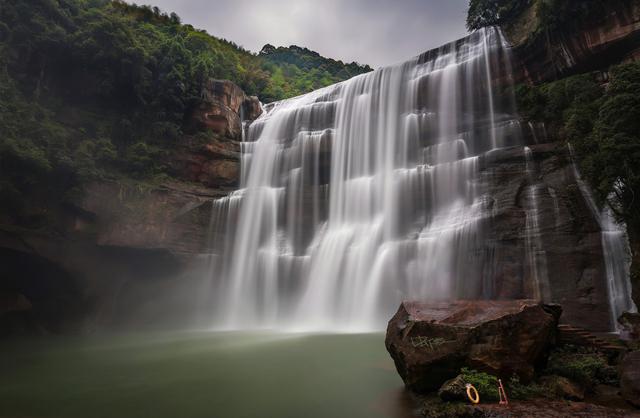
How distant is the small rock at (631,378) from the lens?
20.1ft

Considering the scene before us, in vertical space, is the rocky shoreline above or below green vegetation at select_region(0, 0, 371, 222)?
below

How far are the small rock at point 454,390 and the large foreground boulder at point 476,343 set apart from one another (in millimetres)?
422

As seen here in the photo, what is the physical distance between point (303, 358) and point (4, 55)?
19.3 metres

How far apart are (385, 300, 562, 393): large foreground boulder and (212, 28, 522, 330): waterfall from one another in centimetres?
701

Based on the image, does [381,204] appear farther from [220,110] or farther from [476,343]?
[476,343]

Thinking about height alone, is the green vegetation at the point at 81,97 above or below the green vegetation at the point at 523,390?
above

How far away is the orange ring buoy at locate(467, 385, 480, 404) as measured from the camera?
6062mm

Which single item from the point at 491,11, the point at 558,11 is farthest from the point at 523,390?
the point at 491,11

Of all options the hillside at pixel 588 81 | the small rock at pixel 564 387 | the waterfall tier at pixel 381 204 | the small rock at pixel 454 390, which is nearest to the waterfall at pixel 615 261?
the hillside at pixel 588 81

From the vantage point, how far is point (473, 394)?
6.21 m

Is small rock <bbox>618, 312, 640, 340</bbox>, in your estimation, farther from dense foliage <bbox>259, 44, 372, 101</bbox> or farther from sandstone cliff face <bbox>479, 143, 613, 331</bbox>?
dense foliage <bbox>259, 44, 372, 101</bbox>

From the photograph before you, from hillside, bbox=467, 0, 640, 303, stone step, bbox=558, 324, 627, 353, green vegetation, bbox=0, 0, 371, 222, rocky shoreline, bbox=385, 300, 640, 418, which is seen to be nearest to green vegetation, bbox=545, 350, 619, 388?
rocky shoreline, bbox=385, 300, 640, 418

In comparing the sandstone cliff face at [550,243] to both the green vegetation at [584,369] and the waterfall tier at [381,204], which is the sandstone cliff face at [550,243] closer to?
the waterfall tier at [381,204]

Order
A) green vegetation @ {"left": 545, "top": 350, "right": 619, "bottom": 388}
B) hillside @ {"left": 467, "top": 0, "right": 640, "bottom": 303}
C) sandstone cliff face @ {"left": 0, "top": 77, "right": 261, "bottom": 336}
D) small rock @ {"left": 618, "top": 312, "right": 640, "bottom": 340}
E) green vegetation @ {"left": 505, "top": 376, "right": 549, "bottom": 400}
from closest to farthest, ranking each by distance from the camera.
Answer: green vegetation @ {"left": 505, "top": 376, "right": 549, "bottom": 400}
green vegetation @ {"left": 545, "top": 350, "right": 619, "bottom": 388}
small rock @ {"left": 618, "top": 312, "right": 640, "bottom": 340}
hillside @ {"left": 467, "top": 0, "right": 640, "bottom": 303}
sandstone cliff face @ {"left": 0, "top": 77, "right": 261, "bottom": 336}
